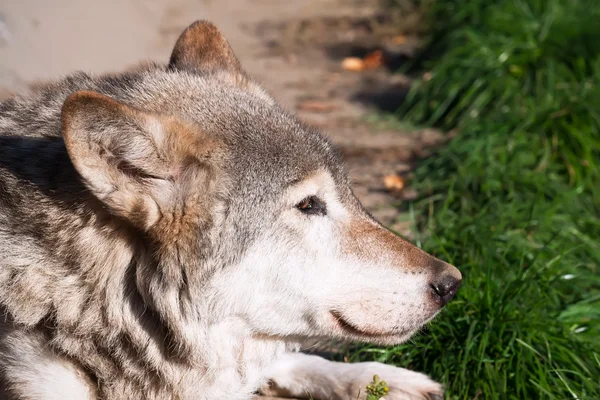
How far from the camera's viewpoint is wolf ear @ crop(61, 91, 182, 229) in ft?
8.04

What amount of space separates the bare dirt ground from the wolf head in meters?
2.04

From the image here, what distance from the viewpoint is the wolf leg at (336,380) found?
3.43 meters

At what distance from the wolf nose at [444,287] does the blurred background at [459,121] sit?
68 centimetres

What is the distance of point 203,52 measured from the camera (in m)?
3.55

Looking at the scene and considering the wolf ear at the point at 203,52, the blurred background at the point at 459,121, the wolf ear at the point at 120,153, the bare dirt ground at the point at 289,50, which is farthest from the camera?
the bare dirt ground at the point at 289,50

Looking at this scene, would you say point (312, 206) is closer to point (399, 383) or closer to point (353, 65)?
point (399, 383)

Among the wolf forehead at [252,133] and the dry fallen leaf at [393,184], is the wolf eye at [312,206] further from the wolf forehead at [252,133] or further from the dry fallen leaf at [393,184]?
the dry fallen leaf at [393,184]

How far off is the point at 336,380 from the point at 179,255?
3.79 ft

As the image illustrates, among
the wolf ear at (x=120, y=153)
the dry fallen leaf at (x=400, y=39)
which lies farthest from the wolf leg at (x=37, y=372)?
the dry fallen leaf at (x=400, y=39)

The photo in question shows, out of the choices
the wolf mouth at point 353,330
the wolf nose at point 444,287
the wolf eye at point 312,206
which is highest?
the wolf eye at point 312,206

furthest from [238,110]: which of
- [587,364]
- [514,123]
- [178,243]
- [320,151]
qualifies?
[514,123]

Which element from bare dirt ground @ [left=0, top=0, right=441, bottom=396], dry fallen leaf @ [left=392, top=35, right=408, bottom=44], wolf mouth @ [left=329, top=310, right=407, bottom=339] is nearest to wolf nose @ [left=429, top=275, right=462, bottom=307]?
wolf mouth @ [left=329, top=310, right=407, bottom=339]

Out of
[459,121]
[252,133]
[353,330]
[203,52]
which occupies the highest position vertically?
[459,121]

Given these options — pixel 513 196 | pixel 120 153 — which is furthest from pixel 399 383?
pixel 513 196
